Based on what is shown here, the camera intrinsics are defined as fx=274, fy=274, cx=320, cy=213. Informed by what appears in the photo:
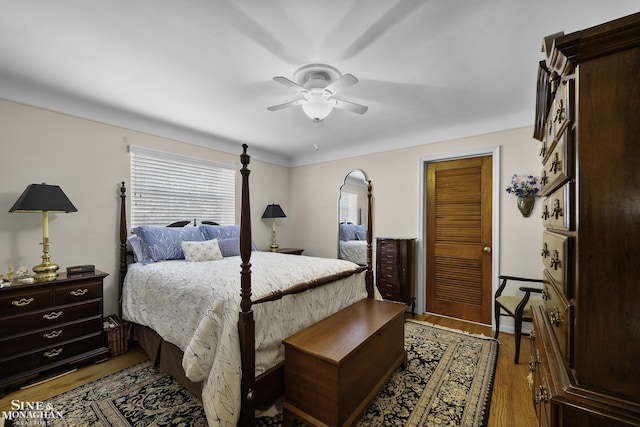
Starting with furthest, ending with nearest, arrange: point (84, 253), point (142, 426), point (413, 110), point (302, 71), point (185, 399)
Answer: point (413, 110) → point (84, 253) → point (302, 71) → point (185, 399) → point (142, 426)

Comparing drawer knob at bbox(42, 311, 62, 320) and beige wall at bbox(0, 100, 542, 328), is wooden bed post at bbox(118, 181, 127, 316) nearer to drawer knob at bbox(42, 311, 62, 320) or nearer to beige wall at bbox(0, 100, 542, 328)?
beige wall at bbox(0, 100, 542, 328)

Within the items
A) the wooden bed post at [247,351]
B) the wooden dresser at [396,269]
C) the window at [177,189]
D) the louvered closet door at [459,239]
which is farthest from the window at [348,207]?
the wooden bed post at [247,351]

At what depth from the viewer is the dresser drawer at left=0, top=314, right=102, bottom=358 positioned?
2.08 meters

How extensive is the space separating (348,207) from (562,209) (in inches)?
138

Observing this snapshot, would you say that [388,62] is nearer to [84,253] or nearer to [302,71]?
[302,71]

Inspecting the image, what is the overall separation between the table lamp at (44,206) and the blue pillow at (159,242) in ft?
2.26

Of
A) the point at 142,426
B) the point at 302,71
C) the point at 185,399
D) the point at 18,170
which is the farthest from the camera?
the point at 18,170

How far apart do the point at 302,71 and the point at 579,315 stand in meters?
2.19

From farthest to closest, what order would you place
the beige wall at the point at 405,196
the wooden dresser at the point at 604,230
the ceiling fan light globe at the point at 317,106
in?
the beige wall at the point at 405,196 → the ceiling fan light globe at the point at 317,106 → the wooden dresser at the point at 604,230

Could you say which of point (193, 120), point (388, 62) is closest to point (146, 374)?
point (193, 120)

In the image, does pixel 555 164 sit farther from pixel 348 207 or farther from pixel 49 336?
pixel 49 336

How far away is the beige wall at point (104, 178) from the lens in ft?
8.21

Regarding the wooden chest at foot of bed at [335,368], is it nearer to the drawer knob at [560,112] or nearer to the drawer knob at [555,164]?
the drawer knob at [555,164]

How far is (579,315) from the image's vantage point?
0.84m
